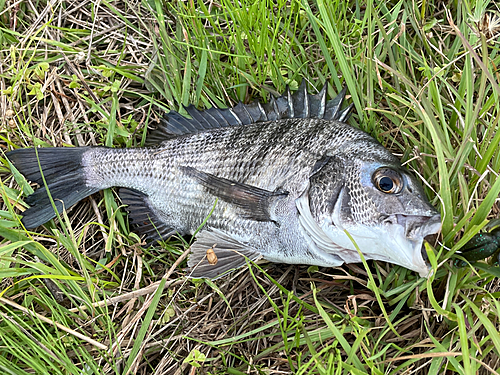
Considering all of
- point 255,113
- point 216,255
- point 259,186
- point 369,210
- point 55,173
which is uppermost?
point 55,173

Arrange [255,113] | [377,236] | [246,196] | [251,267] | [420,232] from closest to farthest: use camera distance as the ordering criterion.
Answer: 1. [420,232]
2. [377,236]
3. [246,196]
4. [251,267]
5. [255,113]

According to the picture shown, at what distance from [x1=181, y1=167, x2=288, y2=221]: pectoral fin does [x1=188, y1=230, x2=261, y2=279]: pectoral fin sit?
21cm

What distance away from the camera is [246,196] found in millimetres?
2412

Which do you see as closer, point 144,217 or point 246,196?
point 246,196

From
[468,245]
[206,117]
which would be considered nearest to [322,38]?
[206,117]

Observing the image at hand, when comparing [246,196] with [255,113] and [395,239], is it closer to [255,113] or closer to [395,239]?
[255,113]

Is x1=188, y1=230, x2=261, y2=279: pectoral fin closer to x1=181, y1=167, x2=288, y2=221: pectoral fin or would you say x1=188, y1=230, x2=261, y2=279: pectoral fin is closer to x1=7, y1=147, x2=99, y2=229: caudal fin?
x1=181, y1=167, x2=288, y2=221: pectoral fin

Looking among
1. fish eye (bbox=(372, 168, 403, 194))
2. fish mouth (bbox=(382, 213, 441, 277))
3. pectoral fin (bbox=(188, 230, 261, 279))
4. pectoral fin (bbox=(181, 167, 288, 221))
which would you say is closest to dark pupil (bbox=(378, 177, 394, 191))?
fish eye (bbox=(372, 168, 403, 194))

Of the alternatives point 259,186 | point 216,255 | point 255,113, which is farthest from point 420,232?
point 255,113

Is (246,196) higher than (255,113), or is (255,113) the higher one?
(255,113)

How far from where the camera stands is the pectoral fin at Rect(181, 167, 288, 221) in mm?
2395

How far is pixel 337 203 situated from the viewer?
2186mm

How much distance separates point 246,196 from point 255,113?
0.68m

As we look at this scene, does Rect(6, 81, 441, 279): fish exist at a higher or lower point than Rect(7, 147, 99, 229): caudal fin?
lower
